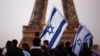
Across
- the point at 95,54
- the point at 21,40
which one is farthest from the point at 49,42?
the point at 21,40

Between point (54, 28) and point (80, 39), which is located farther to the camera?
point (80, 39)

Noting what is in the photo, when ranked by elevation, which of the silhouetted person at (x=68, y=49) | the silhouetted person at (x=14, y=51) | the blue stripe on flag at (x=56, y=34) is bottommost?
the silhouetted person at (x=68, y=49)

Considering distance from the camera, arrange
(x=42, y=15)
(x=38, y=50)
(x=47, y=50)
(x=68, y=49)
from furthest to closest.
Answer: (x=42, y=15)
(x=68, y=49)
(x=47, y=50)
(x=38, y=50)

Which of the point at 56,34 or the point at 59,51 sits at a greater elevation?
the point at 56,34

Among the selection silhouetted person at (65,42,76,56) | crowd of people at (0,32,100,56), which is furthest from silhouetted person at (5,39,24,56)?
silhouetted person at (65,42,76,56)

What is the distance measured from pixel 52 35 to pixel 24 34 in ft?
18.8

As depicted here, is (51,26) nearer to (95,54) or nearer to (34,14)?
(95,54)

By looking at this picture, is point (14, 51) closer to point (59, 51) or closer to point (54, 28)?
point (59, 51)

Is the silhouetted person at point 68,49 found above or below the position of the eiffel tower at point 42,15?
below

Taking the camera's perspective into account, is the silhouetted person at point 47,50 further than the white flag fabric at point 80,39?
No

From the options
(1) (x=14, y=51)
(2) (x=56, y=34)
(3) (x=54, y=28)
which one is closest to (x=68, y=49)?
(2) (x=56, y=34)

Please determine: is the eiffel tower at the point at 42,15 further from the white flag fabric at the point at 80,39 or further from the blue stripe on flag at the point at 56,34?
the blue stripe on flag at the point at 56,34

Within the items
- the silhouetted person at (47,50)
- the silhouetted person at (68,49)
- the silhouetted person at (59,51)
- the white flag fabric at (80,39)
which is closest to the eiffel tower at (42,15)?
the white flag fabric at (80,39)

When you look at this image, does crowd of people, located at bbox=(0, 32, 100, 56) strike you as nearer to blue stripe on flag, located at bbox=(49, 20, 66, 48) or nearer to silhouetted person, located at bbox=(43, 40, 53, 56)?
silhouetted person, located at bbox=(43, 40, 53, 56)
